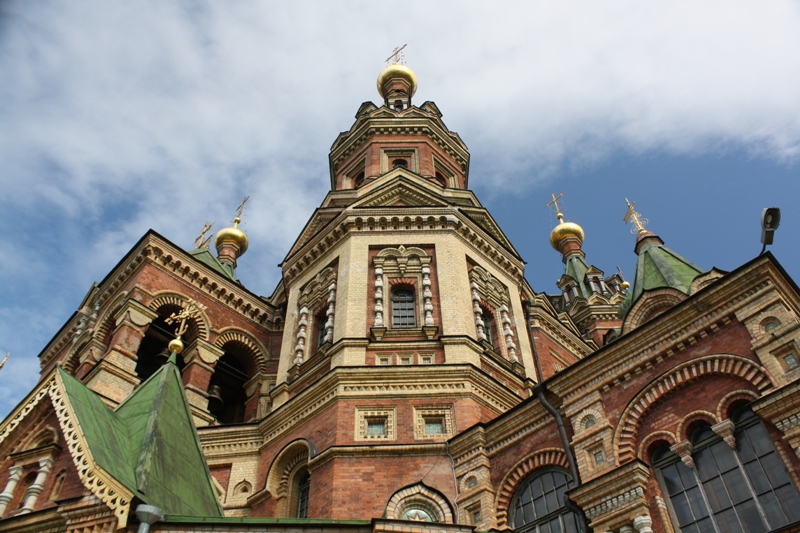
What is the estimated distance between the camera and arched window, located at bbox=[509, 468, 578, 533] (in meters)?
12.2

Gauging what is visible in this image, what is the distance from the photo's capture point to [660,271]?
57.3 ft

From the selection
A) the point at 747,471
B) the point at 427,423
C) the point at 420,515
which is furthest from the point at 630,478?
the point at 427,423

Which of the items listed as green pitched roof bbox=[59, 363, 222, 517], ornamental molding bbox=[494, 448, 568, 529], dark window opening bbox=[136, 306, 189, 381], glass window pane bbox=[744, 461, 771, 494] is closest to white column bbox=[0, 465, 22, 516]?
green pitched roof bbox=[59, 363, 222, 517]

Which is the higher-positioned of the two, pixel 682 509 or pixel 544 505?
pixel 544 505

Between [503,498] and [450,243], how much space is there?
8100mm

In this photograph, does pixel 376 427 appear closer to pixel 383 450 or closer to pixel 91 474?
pixel 383 450

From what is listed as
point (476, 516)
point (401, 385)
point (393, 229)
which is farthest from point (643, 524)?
point (393, 229)

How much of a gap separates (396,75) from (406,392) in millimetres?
18735

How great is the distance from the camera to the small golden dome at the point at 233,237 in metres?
33.1

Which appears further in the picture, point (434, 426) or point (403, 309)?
point (403, 309)

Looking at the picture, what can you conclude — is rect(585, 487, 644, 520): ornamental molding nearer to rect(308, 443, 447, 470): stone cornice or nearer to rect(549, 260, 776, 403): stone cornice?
rect(549, 260, 776, 403): stone cornice

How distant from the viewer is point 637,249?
19.3 m

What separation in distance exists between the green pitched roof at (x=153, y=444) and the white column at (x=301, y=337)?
486 centimetres

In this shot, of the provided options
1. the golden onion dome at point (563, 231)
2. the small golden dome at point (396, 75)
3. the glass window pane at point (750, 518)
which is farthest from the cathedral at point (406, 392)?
the golden onion dome at point (563, 231)
